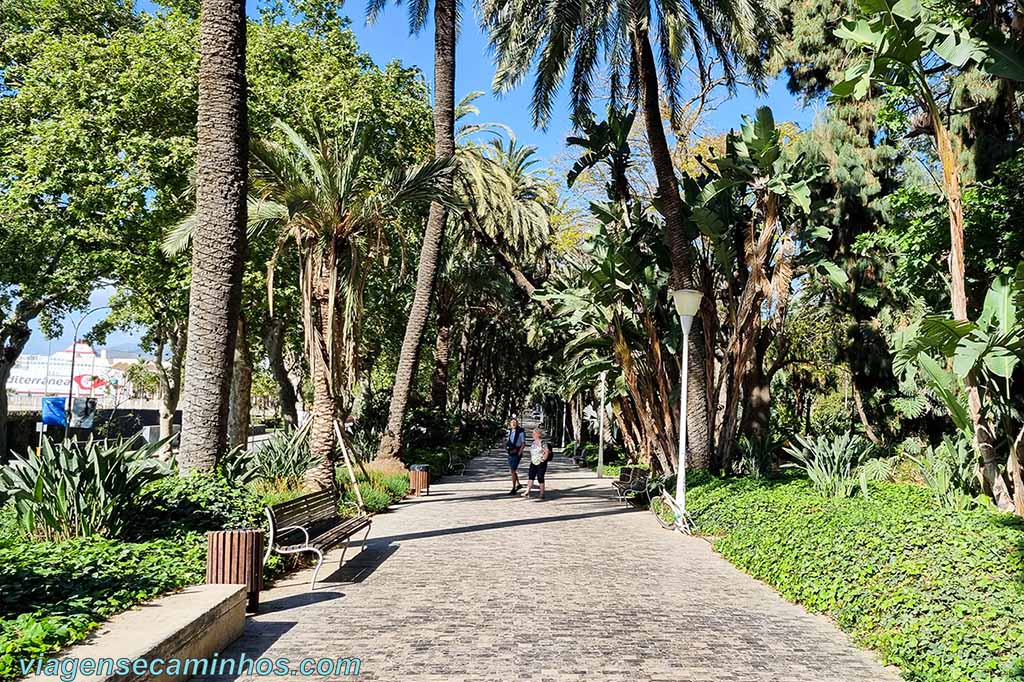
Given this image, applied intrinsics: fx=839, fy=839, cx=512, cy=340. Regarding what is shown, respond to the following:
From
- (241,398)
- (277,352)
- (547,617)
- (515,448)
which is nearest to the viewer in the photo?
(547,617)

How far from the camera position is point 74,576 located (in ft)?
20.0

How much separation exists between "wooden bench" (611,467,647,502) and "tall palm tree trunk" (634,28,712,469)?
2023 mm

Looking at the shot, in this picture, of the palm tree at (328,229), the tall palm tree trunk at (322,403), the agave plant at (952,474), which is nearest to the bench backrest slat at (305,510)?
the tall palm tree trunk at (322,403)

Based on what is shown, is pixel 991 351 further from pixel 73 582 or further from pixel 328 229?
pixel 328 229

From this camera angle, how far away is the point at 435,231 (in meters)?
19.3

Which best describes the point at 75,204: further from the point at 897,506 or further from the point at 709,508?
the point at 897,506

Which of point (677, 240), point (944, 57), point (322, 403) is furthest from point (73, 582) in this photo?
point (677, 240)

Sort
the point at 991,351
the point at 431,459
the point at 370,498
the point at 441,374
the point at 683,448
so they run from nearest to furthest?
1. the point at 991,351
2. the point at 683,448
3. the point at 370,498
4. the point at 431,459
5. the point at 441,374

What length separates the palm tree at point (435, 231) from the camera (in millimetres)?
18625

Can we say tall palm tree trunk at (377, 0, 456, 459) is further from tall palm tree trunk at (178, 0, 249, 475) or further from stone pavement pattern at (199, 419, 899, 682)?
tall palm tree trunk at (178, 0, 249, 475)

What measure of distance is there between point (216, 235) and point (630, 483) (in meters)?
11.1

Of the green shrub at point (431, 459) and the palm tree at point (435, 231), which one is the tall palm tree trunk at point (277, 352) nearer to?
the green shrub at point (431, 459)

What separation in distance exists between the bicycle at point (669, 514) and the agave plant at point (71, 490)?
27.5 ft

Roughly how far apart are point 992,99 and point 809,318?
39.2ft
